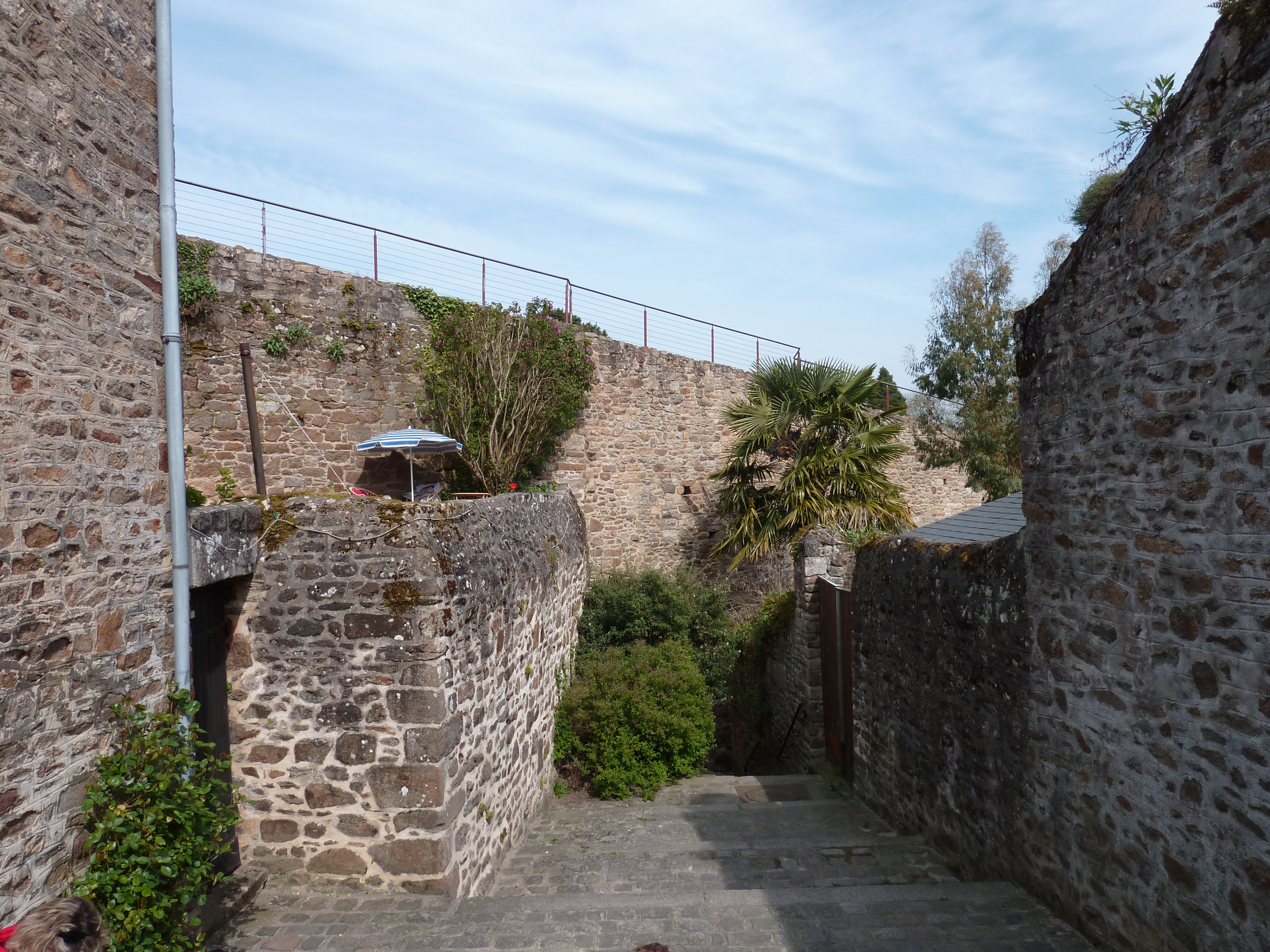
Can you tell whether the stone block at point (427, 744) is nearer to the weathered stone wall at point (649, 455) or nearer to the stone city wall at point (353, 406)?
the stone city wall at point (353, 406)

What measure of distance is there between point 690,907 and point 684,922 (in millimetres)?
231

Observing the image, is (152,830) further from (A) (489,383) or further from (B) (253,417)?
(A) (489,383)

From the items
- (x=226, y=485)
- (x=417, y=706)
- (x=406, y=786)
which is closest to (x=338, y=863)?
(x=406, y=786)

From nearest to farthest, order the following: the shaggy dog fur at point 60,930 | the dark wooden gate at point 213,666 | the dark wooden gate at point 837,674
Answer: the shaggy dog fur at point 60,930 < the dark wooden gate at point 213,666 < the dark wooden gate at point 837,674

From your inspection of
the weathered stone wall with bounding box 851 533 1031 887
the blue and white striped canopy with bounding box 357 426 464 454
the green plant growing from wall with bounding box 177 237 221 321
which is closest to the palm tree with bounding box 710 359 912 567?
the weathered stone wall with bounding box 851 533 1031 887

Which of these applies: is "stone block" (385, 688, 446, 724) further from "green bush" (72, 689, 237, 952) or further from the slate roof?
the slate roof

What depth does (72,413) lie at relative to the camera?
3566mm

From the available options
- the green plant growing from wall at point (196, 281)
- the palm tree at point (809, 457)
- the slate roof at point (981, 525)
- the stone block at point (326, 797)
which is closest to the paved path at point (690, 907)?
the stone block at point (326, 797)

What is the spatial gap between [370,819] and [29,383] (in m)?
3.20

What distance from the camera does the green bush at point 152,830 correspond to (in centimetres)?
351

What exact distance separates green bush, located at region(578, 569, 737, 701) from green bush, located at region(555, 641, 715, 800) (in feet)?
4.04

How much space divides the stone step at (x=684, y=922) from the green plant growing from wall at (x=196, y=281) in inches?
310

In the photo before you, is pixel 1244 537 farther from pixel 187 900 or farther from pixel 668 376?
pixel 668 376

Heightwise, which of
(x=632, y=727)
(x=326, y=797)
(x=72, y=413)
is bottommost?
(x=632, y=727)
